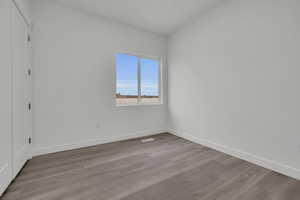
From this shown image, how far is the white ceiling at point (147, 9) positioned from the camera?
2.61m

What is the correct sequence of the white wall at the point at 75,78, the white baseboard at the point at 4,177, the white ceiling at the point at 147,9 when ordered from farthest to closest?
the white ceiling at the point at 147,9 → the white wall at the point at 75,78 → the white baseboard at the point at 4,177

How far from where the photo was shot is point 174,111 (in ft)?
12.5

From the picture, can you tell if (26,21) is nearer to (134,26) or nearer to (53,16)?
(53,16)

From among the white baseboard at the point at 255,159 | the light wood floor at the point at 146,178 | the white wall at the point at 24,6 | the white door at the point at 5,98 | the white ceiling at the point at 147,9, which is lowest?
the light wood floor at the point at 146,178

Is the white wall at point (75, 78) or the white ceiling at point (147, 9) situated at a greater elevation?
the white ceiling at point (147, 9)

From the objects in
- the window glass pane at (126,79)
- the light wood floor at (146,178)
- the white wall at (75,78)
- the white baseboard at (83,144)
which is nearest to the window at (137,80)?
the window glass pane at (126,79)

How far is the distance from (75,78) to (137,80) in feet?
4.88

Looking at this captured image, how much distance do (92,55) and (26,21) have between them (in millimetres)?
1086

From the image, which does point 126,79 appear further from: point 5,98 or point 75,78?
point 5,98

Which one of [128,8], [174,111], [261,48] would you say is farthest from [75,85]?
[261,48]

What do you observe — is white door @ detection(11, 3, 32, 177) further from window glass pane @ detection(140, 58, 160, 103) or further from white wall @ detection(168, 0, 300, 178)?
white wall @ detection(168, 0, 300, 178)

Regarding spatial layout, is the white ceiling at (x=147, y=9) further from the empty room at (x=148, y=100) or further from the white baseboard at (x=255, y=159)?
the white baseboard at (x=255, y=159)

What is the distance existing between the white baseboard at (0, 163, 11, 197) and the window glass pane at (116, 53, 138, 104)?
212 cm

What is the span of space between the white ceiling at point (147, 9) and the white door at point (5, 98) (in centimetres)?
136
